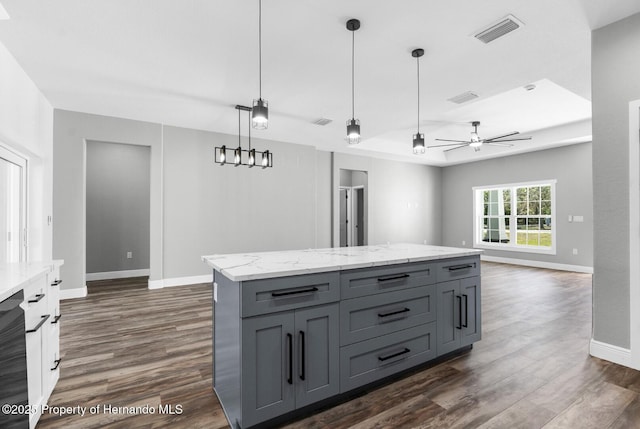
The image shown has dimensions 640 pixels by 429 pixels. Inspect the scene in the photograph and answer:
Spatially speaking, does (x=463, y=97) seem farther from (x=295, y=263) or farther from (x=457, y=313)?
(x=295, y=263)

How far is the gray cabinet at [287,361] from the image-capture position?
1675 millimetres

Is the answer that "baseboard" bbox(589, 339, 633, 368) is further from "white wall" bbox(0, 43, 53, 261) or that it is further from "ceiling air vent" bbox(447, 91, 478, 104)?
"white wall" bbox(0, 43, 53, 261)

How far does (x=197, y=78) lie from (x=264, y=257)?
2.61 m

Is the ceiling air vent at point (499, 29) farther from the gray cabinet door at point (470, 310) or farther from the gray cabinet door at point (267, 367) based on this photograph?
the gray cabinet door at point (267, 367)

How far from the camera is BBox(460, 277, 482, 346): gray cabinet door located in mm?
2654

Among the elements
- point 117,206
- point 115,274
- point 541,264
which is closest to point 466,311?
point 541,264

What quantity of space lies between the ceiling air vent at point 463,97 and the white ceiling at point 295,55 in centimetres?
13

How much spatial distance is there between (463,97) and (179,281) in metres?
5.32

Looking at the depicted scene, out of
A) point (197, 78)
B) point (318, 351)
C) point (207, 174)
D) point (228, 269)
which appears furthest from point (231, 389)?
point (207, 174)

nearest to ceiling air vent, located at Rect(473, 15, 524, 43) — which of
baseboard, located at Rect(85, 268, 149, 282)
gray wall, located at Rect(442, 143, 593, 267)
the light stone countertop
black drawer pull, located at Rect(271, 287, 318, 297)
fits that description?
the light stone countertop

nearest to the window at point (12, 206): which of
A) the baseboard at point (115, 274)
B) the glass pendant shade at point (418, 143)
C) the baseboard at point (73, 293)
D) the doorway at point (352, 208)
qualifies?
the baseboard at point (73, 293)

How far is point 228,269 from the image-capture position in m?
1.78

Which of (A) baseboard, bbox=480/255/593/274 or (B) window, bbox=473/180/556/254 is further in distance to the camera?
(B) window, bbox=473/180/556/254

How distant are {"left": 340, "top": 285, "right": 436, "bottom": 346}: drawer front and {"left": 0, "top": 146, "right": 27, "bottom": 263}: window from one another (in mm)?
3533
